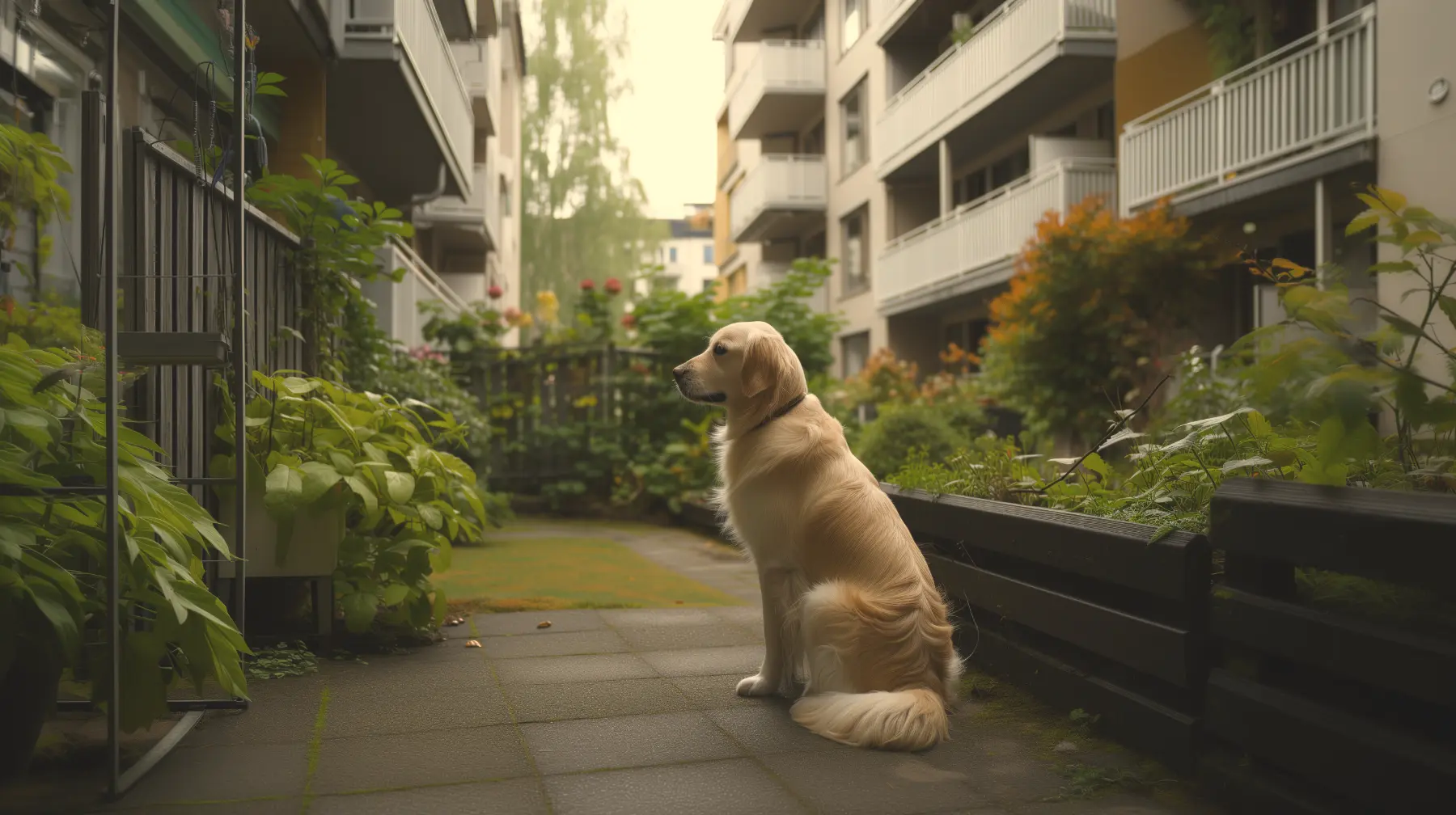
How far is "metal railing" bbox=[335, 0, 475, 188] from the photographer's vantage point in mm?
8297

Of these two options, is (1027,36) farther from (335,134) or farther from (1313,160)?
(335,134)

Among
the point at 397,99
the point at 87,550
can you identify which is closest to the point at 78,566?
the point at 87,550

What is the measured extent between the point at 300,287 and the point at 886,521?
3.10 meters

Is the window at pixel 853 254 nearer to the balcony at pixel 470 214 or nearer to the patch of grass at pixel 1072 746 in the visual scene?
the balcony at pixel 470 214

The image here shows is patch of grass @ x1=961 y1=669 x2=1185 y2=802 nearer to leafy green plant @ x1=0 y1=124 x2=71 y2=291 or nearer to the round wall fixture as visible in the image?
leafy green plant @ x1=0 y1=124 x2=71 y2=291

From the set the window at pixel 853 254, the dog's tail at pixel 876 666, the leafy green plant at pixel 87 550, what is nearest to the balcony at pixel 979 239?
the window at pixel 853 254

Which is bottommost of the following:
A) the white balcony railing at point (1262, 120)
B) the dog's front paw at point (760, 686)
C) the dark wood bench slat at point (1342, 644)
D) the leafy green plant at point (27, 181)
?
the dog's front paw at point (760, 686)

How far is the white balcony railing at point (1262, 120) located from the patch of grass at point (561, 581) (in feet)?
22.3

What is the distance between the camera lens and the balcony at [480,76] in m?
17.3

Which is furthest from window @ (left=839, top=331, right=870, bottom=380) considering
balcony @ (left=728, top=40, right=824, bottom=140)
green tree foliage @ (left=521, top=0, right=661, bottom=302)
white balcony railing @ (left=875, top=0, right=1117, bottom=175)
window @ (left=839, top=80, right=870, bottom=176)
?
green tree foliage @ (left=521, top=0, right=661, bottom=302)

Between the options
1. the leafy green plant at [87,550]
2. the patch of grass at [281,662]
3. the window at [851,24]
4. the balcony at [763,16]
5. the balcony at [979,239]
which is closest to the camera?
the leafy green plant at [87,550]

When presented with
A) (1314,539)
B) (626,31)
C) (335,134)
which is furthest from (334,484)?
(626,31)

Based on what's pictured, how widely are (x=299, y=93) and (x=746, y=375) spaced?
6.44m

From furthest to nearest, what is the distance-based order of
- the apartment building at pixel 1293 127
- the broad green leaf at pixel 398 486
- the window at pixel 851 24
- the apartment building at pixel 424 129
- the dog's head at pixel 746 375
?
the window at pixel 851 24 → the apartment building at pixel 424 129 → the apartment building at pixel 1293 127 → the broad green leaf at pixel 398 486 → the dog's head at pixel 746 375
